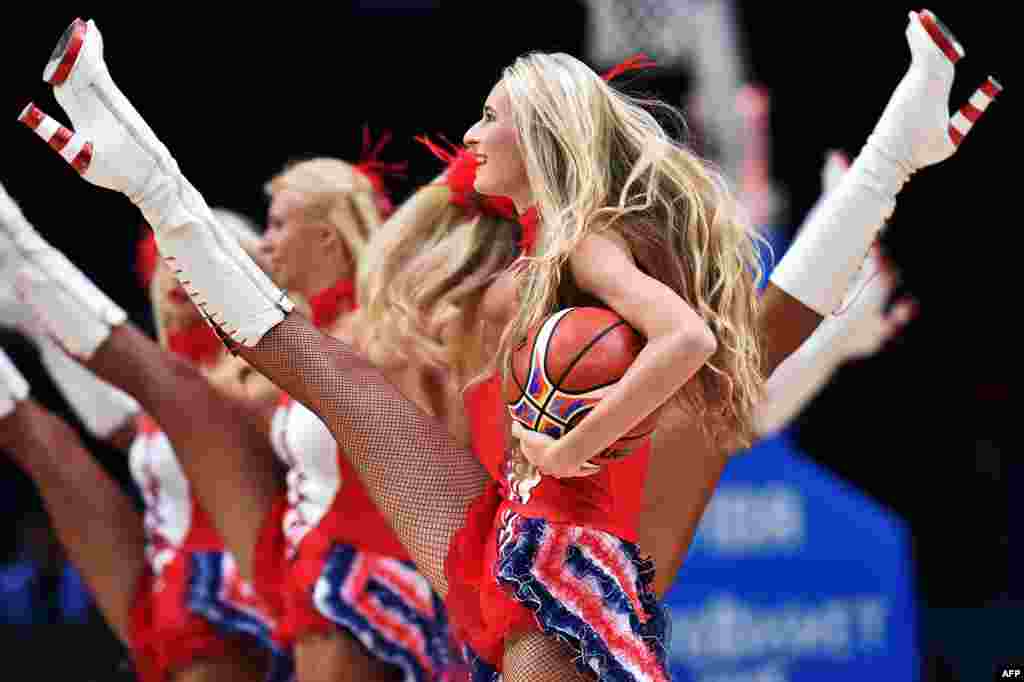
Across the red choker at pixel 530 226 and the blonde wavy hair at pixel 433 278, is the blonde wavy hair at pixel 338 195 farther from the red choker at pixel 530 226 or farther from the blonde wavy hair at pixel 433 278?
the red choker at pixel 530 226

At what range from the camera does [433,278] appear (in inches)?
124

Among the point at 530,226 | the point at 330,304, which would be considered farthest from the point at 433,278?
the point at 530,226

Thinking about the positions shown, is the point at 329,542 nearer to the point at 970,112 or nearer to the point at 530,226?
the point at 530,226

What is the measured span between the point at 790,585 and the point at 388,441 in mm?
2683

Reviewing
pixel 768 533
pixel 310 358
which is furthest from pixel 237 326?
pixel 768 533

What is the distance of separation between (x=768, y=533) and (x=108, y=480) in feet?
6.83

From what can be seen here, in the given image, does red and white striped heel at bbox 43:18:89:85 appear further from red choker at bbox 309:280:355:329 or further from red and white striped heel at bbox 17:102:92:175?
red choker at bbox 309:280:355:329

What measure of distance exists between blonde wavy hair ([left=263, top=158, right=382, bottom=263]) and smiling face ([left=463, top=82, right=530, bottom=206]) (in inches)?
49.6

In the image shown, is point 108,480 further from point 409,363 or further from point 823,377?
point 823,377

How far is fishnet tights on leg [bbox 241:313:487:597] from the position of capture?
7.48ft

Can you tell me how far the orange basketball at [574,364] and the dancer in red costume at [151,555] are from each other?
1.59 meters

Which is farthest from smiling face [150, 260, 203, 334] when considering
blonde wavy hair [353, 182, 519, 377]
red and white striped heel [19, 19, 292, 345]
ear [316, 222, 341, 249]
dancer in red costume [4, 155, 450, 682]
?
red and white striped heel [19, 19, 292, 345]

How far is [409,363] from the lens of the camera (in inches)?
126

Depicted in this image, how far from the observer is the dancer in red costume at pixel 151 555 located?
11.6ft
